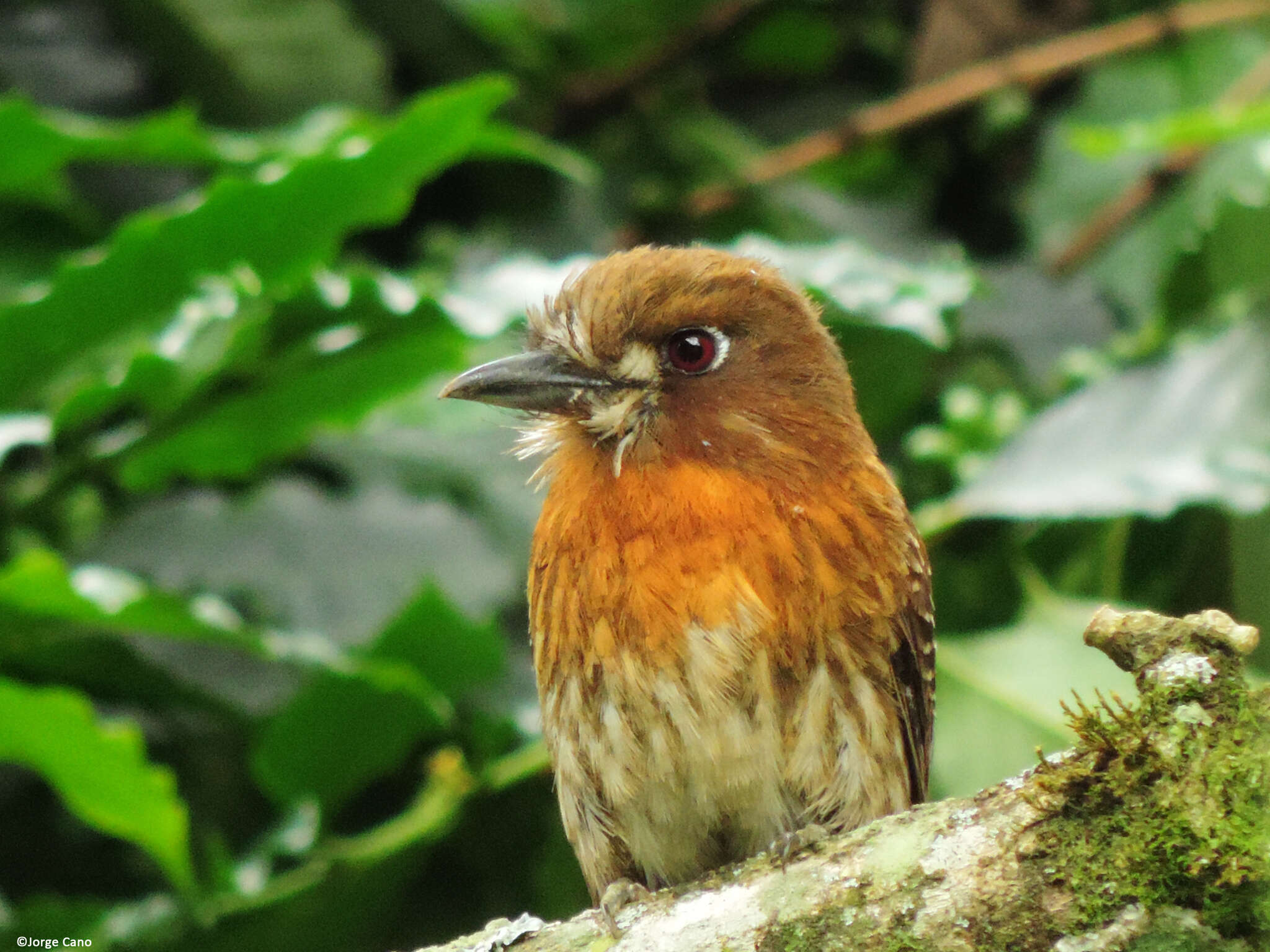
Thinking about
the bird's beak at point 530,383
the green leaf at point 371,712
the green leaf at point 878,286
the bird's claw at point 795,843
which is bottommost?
the bird's claw at point 795,843

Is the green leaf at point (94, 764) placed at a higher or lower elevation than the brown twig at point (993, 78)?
lower

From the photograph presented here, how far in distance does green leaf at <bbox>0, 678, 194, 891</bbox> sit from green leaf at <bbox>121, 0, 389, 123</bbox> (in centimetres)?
201

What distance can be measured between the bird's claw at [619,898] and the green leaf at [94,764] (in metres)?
0.92

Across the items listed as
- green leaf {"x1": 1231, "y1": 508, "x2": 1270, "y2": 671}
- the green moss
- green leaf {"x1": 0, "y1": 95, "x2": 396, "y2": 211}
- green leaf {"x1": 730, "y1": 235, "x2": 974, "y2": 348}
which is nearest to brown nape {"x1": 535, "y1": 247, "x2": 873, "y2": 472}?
green leaf {"x1": 730, "y1": 235, "x2": 974, "y2": 348}

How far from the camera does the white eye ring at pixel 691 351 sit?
238 cm

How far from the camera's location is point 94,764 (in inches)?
101

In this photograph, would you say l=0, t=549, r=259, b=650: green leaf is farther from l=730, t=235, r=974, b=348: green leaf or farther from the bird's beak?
l=730, t=235, r=974, b=348: green leaf

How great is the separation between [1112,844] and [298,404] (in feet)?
6.57

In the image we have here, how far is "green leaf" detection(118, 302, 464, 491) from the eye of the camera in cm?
296

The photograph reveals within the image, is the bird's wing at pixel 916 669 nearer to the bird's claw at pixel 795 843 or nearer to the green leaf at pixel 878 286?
the bird's claw at pixel 795 843

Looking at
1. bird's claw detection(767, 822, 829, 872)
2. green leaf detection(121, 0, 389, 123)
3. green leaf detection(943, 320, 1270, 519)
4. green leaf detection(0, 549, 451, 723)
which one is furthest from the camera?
green leaf detection(121, 0, 389, 123)

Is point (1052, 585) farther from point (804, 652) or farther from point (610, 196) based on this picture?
point (610, 196)

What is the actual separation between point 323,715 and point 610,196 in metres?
2.16
